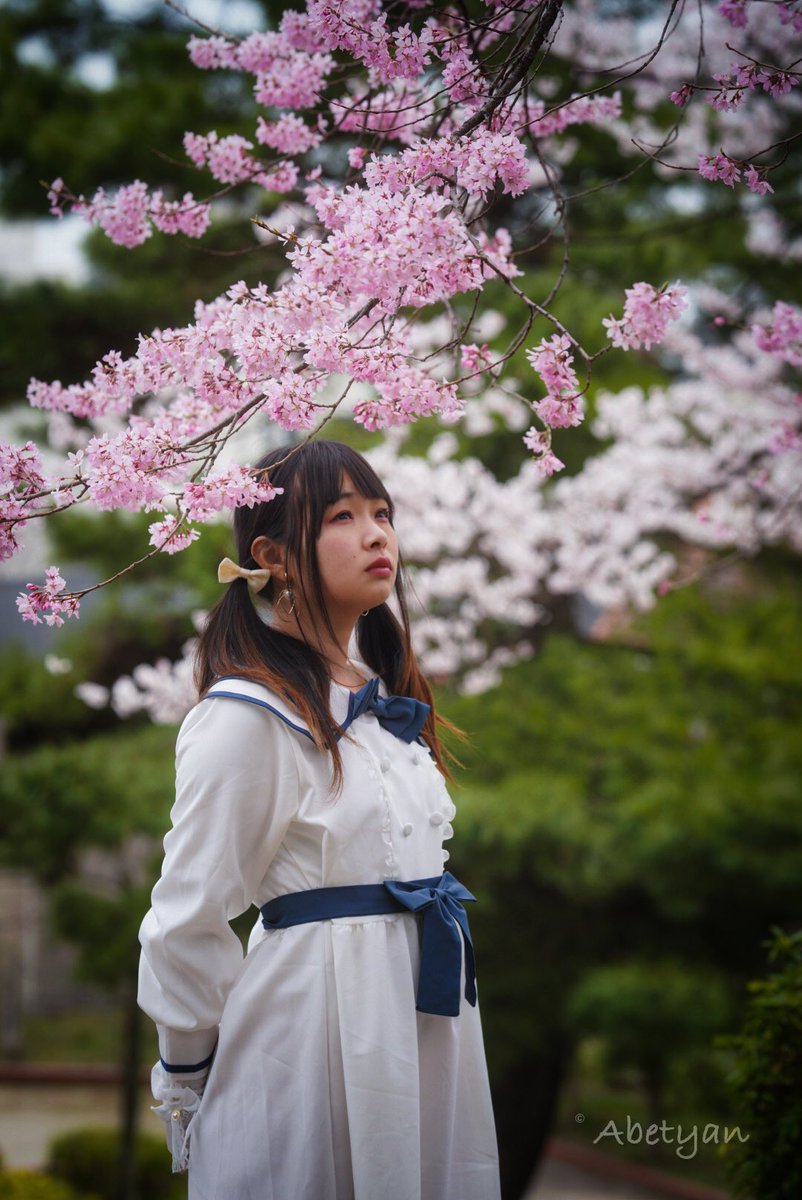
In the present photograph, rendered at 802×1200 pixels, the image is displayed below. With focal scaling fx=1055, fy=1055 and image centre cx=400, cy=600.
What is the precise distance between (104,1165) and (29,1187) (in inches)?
52.6

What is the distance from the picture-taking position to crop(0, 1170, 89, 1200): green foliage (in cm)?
443

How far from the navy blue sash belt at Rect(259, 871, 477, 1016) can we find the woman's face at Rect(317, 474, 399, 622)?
1.32 feet

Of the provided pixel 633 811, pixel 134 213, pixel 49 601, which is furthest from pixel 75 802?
pixel 49 601

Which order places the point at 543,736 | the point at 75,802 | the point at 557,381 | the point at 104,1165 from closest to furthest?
the point at 557,381, the point at 75,802, the point at 543,736, the point at 104,1165


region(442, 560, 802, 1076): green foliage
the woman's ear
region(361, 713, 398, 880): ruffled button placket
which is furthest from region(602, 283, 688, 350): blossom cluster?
region(442, 560, 802, 1076): green foliage

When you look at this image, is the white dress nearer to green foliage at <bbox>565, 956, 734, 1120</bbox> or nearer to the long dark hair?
the long dark hair

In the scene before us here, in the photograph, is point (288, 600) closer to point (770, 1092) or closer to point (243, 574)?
point (243, 574)

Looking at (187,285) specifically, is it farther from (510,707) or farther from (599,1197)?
(599,1197)

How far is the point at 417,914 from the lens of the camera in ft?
4.71

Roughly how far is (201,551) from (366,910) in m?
3.58

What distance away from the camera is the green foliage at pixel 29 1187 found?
4426mm

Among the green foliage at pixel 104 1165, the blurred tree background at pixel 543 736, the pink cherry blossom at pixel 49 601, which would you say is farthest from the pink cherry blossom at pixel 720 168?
the green foliage at pixel 104 1165

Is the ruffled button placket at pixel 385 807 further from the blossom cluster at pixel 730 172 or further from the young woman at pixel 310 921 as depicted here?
the blossom cluster at pixel 730 172

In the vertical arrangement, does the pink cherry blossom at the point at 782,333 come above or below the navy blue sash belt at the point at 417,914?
above
